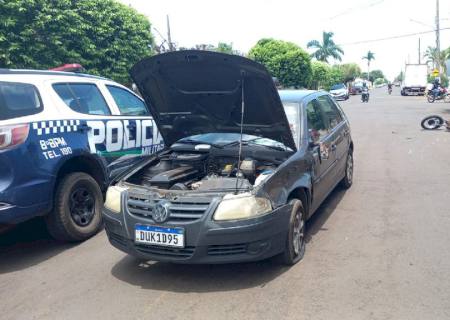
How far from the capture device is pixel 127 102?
612cm

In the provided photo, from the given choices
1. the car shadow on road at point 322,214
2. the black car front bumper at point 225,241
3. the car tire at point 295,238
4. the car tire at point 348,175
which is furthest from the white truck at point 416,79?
the black car front bumper at point 225,241

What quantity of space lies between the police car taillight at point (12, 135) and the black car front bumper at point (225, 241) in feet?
4.60

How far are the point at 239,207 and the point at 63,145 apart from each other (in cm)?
221

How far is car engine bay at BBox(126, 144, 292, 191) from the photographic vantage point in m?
4.34

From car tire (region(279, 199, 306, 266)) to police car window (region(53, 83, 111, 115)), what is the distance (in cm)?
272

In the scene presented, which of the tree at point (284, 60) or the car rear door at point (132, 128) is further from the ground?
the tree at point (284, 60)

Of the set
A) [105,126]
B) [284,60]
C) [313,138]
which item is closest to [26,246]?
[105,126]

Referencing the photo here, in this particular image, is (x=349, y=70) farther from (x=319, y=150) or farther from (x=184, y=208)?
(x=184, y=208)

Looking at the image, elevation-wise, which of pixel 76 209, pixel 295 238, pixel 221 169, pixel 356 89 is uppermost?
pixel 356 89

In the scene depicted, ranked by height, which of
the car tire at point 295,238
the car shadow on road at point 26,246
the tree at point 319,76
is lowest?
the car shadow on road at point 26,246

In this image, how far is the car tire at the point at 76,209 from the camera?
15.6 feet

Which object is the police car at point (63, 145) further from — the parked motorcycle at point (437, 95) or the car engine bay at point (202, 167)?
the parked motorcycle at point (437, 95)

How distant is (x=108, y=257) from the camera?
455 cm

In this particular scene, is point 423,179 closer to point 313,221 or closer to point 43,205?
point 313,221
